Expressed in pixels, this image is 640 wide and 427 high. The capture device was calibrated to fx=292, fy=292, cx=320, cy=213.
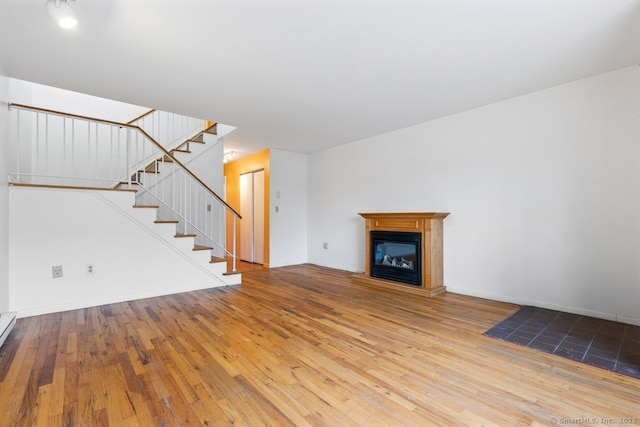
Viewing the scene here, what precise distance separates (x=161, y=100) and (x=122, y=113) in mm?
2566

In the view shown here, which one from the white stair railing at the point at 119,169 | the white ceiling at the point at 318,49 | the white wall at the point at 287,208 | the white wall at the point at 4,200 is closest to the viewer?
the white ceiling at the point at 318,49

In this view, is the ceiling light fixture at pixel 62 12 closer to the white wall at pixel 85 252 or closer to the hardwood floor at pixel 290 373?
the white wall at pixel 85 252

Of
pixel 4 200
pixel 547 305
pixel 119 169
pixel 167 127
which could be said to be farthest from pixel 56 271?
pixel 547 305

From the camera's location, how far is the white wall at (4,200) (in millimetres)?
2699

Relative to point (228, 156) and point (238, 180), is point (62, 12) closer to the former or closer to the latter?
point (228, 156)

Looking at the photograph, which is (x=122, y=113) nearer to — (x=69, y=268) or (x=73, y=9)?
(x=69, y=268)

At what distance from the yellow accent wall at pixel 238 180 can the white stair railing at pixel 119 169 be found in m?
0.86

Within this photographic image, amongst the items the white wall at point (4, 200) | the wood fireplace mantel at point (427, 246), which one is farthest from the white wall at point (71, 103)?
the wood fireplace mantel at point (427, 246)

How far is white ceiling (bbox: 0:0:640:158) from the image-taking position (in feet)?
6.53

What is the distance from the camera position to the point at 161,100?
3.47 metres

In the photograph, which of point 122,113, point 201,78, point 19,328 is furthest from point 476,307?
point 122,113

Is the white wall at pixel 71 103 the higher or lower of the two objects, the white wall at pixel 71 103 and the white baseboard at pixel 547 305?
the higher

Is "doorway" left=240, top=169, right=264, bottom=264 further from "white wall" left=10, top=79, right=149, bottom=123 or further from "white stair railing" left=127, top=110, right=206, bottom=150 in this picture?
"white wall" left=10, top=79, right=149, bottom=123

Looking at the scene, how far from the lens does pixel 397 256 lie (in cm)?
430
